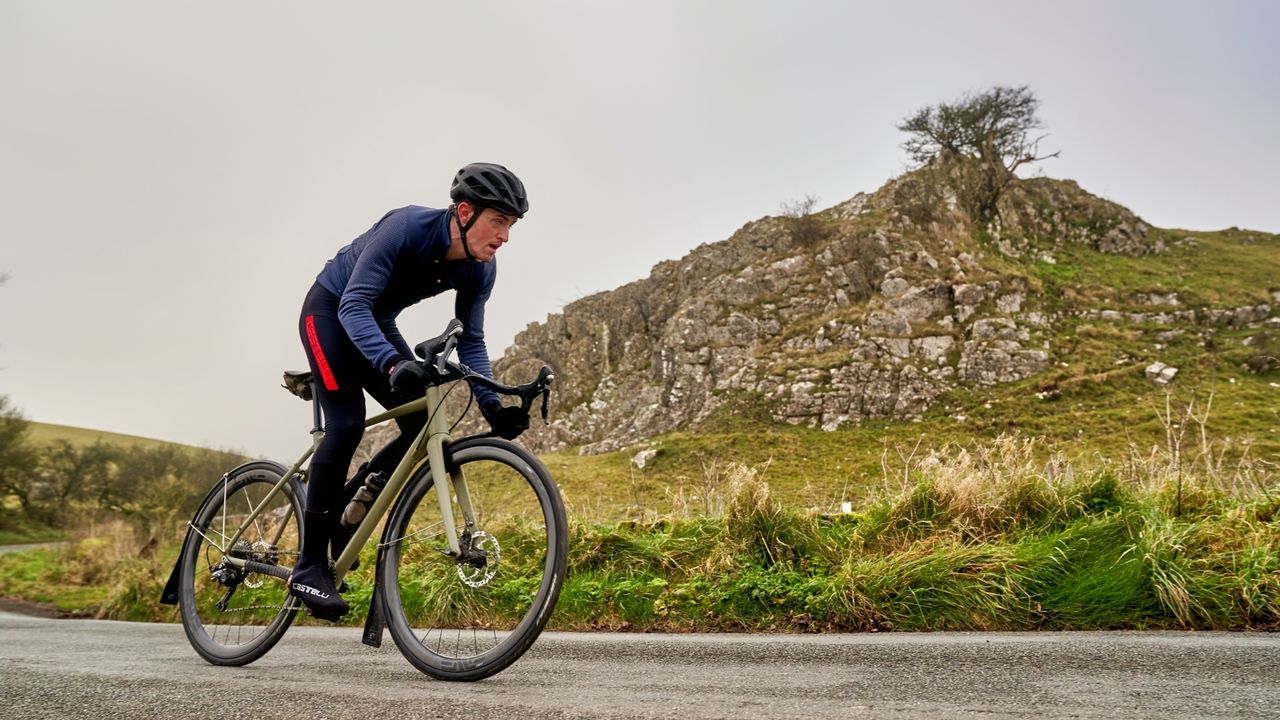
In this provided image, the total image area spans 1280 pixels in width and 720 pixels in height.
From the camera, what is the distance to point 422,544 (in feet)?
13.6

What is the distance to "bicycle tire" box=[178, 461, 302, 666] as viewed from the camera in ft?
14.2

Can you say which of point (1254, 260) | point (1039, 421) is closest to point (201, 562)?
point (1039, 421)

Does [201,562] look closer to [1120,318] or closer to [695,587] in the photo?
[695,587]

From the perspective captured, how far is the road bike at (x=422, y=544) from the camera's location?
3.48m

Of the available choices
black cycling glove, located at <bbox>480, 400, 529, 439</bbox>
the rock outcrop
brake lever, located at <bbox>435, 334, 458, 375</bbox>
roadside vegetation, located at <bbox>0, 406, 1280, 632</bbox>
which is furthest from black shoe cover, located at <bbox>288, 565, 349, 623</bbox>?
the rock outcrop

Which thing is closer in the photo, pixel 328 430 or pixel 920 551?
pixel 328 430

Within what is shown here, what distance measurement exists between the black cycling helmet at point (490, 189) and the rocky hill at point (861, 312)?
35.8 meters

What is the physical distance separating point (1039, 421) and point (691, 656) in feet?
109

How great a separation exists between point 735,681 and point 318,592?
2.15 metres

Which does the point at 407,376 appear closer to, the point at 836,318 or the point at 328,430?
the point at 328,430

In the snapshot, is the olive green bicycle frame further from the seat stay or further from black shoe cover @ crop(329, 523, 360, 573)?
the seat stay

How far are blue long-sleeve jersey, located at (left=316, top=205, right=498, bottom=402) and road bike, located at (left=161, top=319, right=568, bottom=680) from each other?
32 centimetres

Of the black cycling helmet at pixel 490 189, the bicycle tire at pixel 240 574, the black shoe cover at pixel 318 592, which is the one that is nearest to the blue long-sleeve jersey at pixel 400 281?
the black cycling helmet at pixel 490 189

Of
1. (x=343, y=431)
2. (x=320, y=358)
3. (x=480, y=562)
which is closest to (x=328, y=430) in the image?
(x=343, y=431)
